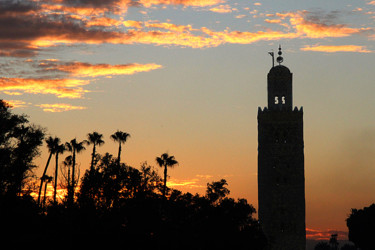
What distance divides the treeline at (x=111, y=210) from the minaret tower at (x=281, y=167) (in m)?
7.65

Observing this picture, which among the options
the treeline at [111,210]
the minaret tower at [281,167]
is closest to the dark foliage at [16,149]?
the treeline at [111,210]

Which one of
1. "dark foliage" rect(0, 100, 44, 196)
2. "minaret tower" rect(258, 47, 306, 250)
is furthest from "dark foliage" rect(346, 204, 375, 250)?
"dark foliage" rect(0, 100, 44, 196)

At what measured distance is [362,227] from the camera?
10519cm

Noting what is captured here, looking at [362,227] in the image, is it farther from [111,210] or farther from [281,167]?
[111,210]

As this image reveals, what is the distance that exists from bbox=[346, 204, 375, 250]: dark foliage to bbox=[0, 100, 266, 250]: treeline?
2445 cm

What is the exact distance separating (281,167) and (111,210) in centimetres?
4023

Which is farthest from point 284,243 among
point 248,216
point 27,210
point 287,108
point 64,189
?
point 27,210

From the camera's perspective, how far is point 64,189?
60.7 m

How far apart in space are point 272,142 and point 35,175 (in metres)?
39.3

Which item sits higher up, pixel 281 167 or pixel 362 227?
pixel 281 167

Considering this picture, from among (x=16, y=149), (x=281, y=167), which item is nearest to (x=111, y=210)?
(x=16, y=149)

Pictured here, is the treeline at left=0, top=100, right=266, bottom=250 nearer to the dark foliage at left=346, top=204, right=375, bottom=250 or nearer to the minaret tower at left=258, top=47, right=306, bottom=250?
the minaret tower at left=258, top=47, right=306, bottom=250

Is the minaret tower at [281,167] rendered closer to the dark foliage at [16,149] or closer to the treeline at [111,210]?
the treeline at [111,210]

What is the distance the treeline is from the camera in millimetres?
52406
